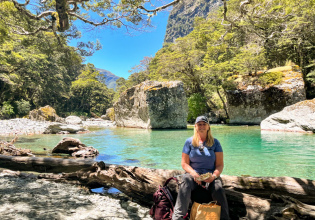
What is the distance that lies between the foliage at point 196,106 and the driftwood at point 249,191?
2375 cm

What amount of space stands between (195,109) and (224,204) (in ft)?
81.4

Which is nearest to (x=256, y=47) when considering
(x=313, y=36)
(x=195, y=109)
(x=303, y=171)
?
(x=313, y=36)

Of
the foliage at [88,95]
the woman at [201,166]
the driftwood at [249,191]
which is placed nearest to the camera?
the driftwood at [249,191]

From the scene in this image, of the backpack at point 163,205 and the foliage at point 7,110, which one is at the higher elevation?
the foliage at point 7,110

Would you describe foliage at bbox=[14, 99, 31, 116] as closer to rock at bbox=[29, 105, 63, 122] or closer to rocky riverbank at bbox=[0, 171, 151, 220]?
rock at bbox=[29, 105, 63, 122]

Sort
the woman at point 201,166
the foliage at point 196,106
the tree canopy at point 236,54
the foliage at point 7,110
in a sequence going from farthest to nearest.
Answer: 1. the foliage at point 196,106
2. the foliage at point 7,110
3. the tree canopy at point 236,54
4. the woman at point 201,166

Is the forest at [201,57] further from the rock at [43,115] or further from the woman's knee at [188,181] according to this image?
the woman's knee at [188,181]

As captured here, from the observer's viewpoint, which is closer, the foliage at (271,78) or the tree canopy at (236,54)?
the tree canopy at (236,54)

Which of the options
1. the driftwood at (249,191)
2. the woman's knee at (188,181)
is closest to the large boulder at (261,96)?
the driftwood at (249,191)

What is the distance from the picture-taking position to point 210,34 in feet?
89.8

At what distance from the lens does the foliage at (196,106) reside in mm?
26688

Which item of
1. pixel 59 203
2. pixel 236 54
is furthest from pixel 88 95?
pixel 59 203

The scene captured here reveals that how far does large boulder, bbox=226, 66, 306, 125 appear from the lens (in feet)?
59.2

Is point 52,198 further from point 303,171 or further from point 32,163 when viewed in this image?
point 303,171
